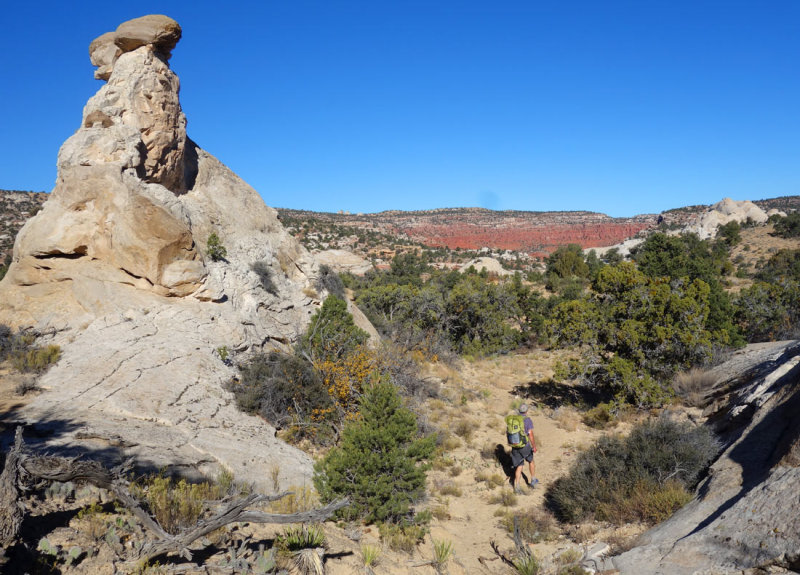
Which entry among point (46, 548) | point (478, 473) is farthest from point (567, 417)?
point (46, 548)

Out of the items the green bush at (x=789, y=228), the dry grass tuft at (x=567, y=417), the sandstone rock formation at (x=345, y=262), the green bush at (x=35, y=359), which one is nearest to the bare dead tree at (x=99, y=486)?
the green bush at (x=35, y=359)

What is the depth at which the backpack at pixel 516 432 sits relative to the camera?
809cm

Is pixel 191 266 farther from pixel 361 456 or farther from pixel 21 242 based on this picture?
pixel 361 456

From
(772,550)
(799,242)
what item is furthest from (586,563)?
(799,242)

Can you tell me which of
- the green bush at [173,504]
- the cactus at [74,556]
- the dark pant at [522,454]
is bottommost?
the dark pant at [522,454]

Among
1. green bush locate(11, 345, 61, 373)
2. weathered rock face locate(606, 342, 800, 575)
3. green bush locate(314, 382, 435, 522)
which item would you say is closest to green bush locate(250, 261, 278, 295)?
green bush locate(11, 345, 61, 373)

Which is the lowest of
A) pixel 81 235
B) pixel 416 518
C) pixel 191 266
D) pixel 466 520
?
pixel 466 520

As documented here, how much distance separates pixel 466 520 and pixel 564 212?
9892 cm

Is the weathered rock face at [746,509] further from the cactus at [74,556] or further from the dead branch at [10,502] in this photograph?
the dead branch at [10,502]

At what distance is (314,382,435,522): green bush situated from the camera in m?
6.06

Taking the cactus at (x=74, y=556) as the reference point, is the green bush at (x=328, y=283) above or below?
above

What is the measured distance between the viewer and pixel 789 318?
635 inches

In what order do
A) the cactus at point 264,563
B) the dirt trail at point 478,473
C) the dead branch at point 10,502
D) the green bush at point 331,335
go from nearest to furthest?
the dead branch at point 10,502 → the cactus at point 264,563 → the dirt trail at point 478,473 → the green bush at point 331,335

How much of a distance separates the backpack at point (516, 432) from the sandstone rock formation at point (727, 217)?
2188 inches
